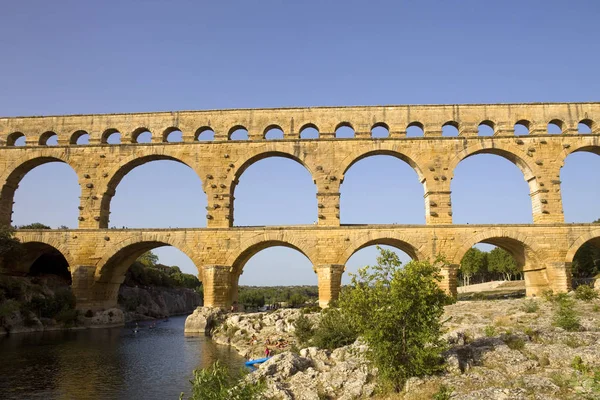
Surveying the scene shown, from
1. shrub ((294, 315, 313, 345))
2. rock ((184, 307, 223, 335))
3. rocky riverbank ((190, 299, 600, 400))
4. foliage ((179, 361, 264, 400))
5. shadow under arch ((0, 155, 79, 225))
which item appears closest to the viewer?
foliage ((179, 361, 264, 400))

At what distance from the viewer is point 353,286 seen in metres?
9.83

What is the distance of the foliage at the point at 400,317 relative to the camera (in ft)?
29.0

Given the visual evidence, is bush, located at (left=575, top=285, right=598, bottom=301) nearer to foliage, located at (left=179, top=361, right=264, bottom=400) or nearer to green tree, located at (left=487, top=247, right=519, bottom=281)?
foliage, located at (left=179, top=361, right=264, bottom=400)

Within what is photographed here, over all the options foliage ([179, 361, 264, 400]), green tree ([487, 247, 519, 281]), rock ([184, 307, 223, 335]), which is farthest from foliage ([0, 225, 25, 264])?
green tree ([487, 247, 519, 281])

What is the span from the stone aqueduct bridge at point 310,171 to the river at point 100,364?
4340 millimetres

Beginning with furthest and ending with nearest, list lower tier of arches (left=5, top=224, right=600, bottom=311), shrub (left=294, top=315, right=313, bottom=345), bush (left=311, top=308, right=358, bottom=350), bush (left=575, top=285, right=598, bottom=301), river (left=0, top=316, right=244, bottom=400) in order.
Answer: lower tier of arches (left=5, top=224, right=600, bottom=311) → bush (left=575, top=285, right=598, bottom=301) → shrub (left=294, top=315, right=313, bottom=345) → bush (left=311, top=308, right=358, bottom=350) → river (left=0, top=316, right=244, bottom=400)

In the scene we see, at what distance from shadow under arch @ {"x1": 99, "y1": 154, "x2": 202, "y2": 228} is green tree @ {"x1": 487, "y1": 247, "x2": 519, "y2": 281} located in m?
51.9

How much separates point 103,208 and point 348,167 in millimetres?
14955

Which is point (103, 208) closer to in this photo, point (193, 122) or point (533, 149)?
point (193, 122)

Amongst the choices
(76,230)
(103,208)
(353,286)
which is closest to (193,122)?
(103,208)

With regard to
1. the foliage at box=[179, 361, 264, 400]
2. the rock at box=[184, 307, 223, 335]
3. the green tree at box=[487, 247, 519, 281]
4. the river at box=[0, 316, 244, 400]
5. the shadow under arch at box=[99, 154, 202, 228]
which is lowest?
the river at box=[0, 316, 244, 400]

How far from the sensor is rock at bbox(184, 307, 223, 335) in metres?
22.5

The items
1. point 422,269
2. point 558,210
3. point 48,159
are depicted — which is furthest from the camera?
point 48,159

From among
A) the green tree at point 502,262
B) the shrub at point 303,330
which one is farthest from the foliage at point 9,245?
the green tree at point 502,262
